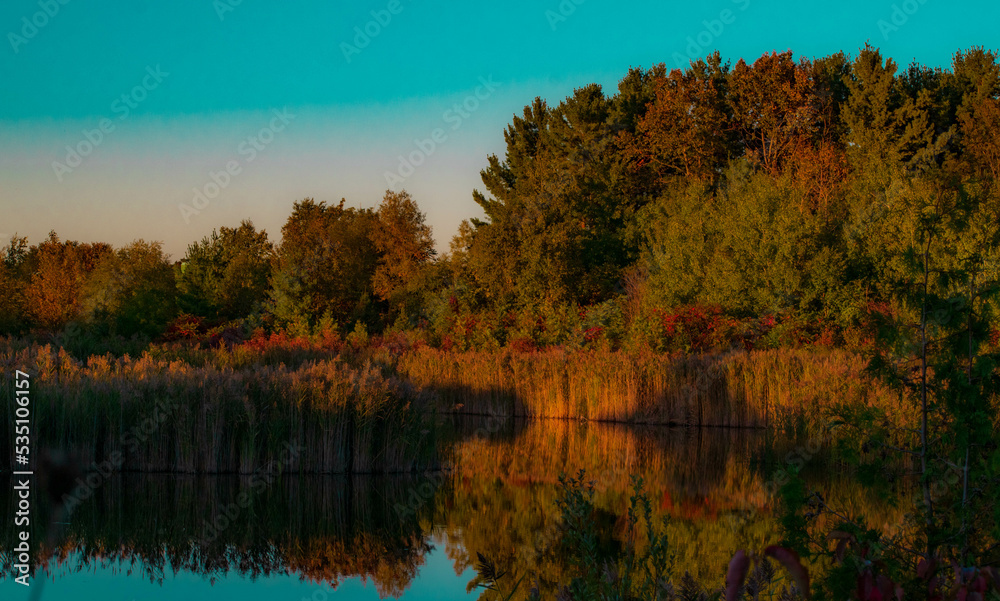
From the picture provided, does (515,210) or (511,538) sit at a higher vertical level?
(515,210)

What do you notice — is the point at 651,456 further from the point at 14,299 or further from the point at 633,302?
the point at 14,299

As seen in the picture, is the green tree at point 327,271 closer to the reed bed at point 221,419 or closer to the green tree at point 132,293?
the green tree at point 132,293

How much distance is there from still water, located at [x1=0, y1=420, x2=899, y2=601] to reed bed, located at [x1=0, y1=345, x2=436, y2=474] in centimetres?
32

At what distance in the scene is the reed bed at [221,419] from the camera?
1034 cm

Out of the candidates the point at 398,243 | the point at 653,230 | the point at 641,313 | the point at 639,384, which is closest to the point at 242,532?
the point at 639,384

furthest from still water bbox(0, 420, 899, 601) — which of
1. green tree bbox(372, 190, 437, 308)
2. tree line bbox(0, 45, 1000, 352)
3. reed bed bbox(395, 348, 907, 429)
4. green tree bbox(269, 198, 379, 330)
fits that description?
green tree bbox(372, 190, 437, 308)

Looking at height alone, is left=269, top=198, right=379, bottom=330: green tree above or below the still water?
above

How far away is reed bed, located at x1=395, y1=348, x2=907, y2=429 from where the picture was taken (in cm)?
1756

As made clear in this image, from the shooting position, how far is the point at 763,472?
39.4ft

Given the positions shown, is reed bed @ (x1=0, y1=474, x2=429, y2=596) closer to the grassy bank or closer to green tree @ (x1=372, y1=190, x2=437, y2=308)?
the grassy bank

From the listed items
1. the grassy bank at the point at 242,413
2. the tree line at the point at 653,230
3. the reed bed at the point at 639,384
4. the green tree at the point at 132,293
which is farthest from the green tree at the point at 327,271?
the grassy bank at the point at 242,413

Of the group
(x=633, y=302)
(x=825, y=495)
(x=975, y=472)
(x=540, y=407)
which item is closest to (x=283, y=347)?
Answer: (x=540, y=407)

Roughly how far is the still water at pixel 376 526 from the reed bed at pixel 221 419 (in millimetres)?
320

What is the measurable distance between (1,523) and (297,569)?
2.91 meters
